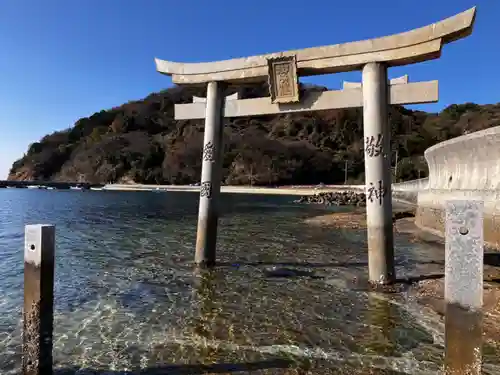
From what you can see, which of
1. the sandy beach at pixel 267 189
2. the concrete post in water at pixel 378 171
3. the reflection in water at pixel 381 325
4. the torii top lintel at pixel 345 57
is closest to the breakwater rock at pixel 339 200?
the sandy beach at pixel 267 189

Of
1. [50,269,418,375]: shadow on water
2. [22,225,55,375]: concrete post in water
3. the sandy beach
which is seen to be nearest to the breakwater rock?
the sandy beach

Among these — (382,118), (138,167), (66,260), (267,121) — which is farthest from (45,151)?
(382,118)

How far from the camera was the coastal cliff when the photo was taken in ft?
270

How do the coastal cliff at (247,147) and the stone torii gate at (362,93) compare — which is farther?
the coastal cliff at (247,147)

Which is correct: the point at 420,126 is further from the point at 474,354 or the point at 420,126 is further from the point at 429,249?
the point at 474,354

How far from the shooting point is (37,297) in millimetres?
3975

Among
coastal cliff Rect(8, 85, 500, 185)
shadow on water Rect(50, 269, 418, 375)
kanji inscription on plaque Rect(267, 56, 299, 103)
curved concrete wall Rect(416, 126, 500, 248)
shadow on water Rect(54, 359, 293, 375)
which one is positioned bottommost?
shadow on water Rect(54, 359, 293, 375)

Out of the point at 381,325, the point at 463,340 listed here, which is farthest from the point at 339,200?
the point at 463,340

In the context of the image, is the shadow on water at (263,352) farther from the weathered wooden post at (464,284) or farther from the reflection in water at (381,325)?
the weathered wooden post at (464,284)

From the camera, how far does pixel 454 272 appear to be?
3.37m

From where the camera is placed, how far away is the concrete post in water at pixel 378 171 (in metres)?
7.65

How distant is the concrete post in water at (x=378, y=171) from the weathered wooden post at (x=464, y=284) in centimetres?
432

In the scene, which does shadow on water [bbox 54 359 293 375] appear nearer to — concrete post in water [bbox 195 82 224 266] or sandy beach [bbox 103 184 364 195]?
concrete post in water [bbox 195 82 224 266]

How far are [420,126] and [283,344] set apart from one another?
97309 millimetres
